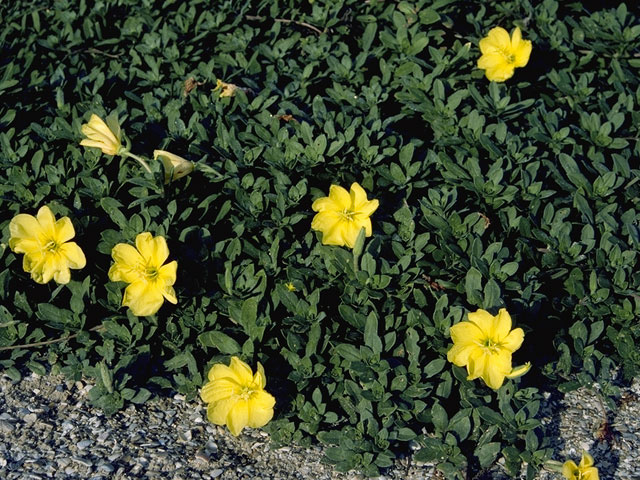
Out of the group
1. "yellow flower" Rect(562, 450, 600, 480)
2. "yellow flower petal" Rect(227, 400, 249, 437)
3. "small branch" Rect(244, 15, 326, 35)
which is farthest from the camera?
"small branch" Rect(244, 15, 326, 35)

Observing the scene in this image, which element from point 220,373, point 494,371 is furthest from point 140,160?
point 494,371

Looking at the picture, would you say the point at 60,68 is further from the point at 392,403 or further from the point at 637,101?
the point at 637,101

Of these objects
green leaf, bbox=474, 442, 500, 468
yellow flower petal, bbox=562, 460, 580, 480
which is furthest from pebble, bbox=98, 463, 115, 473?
yellow flower petal, bbox=562, 460, 580, 480

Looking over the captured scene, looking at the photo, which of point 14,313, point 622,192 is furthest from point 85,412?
point 622,192

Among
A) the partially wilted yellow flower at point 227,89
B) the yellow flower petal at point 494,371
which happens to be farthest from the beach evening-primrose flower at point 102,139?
the yellow flower petal at point 494,371

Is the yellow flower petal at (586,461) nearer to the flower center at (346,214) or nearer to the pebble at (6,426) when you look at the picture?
the flower center at (346,214)

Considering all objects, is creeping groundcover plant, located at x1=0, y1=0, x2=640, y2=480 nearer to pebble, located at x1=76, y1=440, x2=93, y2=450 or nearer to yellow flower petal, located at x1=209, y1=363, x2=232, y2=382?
yellow flower petal, located at x1=209, y1=363, x2=232, y2=382
